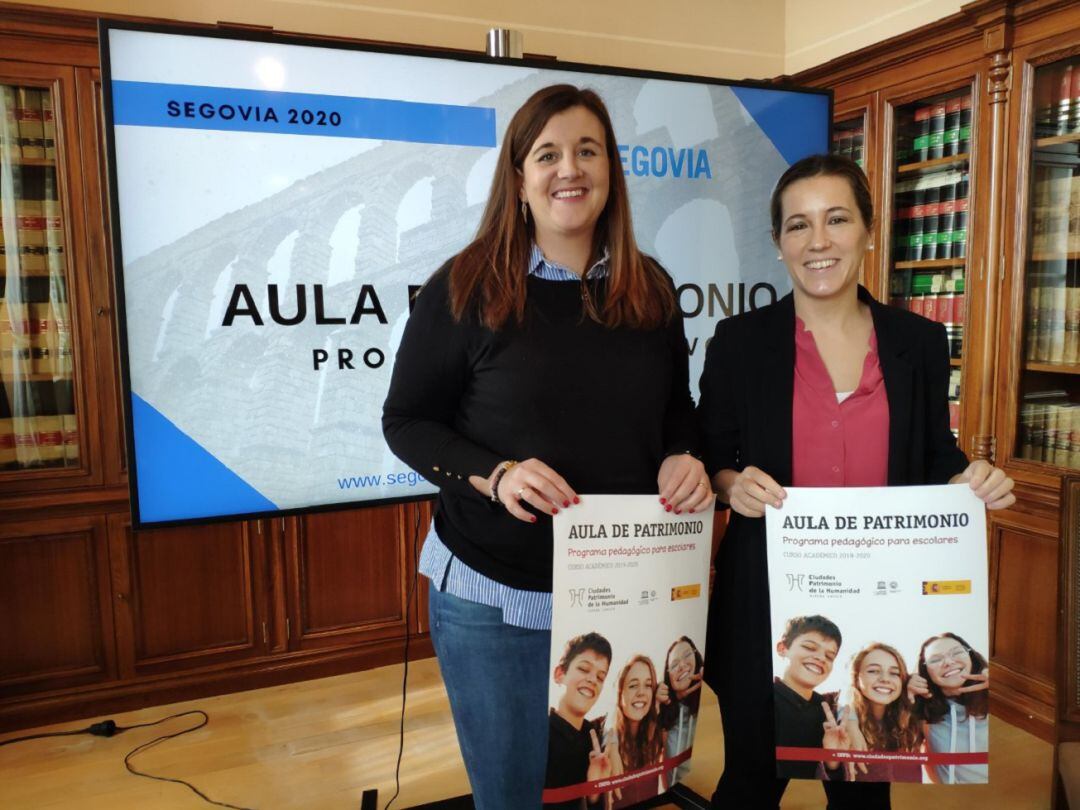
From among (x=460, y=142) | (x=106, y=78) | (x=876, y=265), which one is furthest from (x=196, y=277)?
(x=876, y=265)

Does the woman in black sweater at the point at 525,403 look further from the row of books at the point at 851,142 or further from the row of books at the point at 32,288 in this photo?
the row of books at the point at 851,142

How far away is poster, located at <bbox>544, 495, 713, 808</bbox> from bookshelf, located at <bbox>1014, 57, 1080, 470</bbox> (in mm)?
1986

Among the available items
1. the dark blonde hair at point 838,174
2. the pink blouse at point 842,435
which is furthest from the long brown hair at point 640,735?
the dark blonde hair at point 838,174

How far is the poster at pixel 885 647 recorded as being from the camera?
127 cm

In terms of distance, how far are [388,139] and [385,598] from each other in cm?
203

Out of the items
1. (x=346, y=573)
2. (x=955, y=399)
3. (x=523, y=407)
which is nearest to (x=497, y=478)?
(x=523, y=407)

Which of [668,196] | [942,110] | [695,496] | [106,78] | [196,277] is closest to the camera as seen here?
[695,496]

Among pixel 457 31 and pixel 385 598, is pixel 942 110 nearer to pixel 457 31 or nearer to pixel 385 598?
pixel 457 31

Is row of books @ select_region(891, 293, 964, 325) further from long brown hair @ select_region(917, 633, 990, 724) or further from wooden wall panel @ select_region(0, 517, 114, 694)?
Result: wooden wall panel @ select_region(0, 517, 114, 694)

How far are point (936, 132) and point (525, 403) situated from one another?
2603mm

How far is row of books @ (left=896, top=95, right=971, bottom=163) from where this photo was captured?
2.93 m

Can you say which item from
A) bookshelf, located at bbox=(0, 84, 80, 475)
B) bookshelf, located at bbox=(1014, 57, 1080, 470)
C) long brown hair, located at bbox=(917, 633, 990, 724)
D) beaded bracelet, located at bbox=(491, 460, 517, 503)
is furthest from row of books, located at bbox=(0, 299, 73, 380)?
bookshelf, located at bbox=(1014, 57, 1080, 470)

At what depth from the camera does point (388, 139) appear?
182 centimetres

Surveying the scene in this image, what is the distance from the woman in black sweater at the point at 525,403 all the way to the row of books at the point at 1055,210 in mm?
2081
